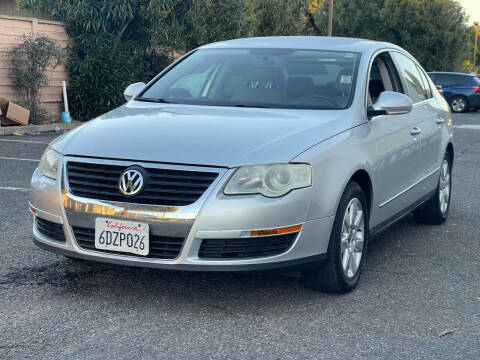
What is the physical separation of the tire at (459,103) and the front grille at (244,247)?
23.9 metres

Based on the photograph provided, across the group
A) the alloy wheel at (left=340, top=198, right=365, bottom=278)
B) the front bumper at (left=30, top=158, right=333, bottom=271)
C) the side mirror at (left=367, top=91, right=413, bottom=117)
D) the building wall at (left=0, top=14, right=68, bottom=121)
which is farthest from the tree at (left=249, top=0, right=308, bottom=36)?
the front bumper at (left=30, top=158, right=333, bottom=271)

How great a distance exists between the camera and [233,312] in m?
4.28

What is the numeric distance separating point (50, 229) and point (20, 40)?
40.6ft

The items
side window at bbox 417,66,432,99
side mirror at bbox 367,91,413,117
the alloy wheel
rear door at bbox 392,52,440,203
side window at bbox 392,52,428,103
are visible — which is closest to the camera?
the alloy wheel

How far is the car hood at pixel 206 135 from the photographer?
4148 millimetres

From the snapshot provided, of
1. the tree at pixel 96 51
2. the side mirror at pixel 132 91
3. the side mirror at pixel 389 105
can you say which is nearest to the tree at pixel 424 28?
the tree at pixel 96 51

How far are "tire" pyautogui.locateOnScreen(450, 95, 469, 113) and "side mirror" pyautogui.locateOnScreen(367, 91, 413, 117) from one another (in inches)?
889

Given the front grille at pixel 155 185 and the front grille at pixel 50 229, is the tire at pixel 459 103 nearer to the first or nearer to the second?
the front grille at pixel 50 229

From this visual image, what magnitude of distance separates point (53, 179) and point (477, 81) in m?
24.5

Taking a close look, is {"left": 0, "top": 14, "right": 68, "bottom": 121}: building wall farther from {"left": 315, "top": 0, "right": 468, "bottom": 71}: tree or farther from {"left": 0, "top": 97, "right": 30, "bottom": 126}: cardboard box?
{"left": 315, "top": 0, "right": 468, "bottom": 71}: tree

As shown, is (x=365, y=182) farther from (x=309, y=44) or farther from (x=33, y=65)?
(x=33, y=65)

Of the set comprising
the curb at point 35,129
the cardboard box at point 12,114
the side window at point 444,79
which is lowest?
the side window at point 444,79

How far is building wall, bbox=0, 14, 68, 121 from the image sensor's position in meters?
15.5

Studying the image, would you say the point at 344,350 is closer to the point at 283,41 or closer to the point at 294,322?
the point at 294,322
